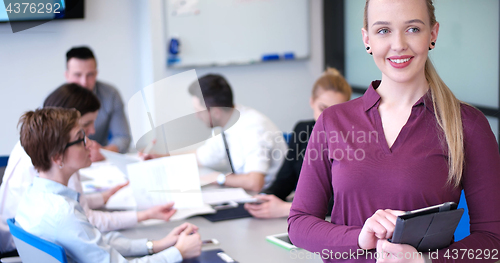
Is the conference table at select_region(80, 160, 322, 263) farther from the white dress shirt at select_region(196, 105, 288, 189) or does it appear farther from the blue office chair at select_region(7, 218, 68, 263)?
the blue office chair at select_region(7, 218, 68, 263)

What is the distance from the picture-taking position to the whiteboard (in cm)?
428

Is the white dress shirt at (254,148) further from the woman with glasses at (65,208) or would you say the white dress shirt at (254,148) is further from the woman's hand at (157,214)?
the woman with glasses at (65,208)

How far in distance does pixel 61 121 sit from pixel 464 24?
8.33ft

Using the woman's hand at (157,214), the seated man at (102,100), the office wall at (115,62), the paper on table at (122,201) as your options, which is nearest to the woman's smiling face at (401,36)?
the woman's hand at (157,214)

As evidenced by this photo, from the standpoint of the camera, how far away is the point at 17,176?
196 cm

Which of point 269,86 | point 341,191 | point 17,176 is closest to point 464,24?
point 269,86

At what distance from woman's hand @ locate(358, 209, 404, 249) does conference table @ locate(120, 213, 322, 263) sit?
2.22ft

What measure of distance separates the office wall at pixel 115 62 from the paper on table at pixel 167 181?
2.41m

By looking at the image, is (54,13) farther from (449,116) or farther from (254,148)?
(449,116)

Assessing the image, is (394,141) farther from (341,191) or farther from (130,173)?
(130,173)

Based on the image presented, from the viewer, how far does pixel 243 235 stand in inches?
71.0

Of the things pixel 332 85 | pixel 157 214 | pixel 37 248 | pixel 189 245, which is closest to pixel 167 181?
pixel 157 214

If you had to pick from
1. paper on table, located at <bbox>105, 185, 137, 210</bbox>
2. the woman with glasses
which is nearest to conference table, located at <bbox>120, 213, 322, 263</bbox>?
the woman with glasses

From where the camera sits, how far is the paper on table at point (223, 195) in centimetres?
222
